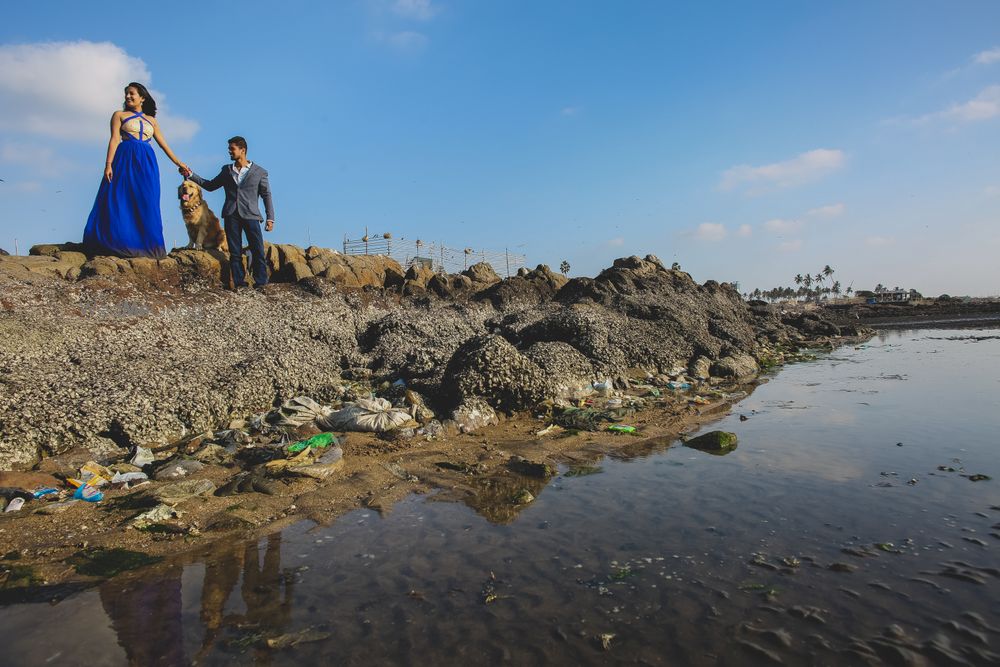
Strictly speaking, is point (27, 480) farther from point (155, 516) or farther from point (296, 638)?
point (296, 638)

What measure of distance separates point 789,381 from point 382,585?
9.00 meters

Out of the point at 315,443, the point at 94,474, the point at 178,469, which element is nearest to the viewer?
the point at 94,474

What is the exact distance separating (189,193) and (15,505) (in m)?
5.77

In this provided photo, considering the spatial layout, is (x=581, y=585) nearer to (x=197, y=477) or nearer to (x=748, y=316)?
(x=197, y=477)

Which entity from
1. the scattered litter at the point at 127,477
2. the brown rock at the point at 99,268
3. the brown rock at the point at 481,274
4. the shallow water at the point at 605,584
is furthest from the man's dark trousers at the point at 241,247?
the shallow water at the point at 605,584

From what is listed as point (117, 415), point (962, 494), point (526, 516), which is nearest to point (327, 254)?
point (117, 415)

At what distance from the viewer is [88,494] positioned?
378 centimetres

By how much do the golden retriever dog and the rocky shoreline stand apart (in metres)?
0.56

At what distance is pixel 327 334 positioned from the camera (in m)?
8.38

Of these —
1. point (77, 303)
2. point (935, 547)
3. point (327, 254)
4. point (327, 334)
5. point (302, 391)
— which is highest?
point (327, 254)

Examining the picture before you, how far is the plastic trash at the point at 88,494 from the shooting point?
12.2ft

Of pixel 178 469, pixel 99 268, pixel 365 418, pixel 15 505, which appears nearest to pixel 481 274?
pixel 99 268

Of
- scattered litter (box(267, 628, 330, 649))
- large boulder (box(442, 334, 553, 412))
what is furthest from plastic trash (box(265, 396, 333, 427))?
scattered litter (box(267, 628, 330, 649))

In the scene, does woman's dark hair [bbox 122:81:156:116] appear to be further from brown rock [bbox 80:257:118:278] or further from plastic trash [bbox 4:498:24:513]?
plastic trash [bbox 4:498:24:513]
